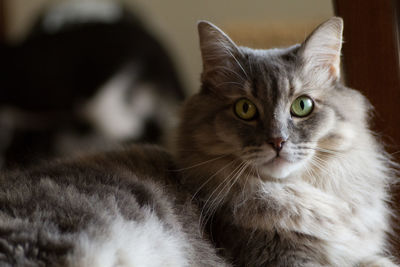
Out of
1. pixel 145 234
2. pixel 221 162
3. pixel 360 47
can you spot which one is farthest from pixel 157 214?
pixel 360 47

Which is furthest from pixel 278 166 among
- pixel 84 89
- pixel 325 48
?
pixel 84 89

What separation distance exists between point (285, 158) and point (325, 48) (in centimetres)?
39

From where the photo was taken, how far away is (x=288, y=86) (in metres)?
1.47

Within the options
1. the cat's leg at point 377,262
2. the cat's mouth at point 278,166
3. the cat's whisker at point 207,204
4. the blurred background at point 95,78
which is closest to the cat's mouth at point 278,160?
the cat's mouth at point 278,166

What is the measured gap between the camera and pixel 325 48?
60.7 inches

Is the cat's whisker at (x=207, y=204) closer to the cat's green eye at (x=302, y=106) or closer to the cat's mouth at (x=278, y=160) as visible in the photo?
the cat's mouth at (x=278, y=160)

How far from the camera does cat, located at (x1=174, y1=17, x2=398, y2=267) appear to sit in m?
1.43

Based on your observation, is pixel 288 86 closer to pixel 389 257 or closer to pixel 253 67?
pixel 253 67

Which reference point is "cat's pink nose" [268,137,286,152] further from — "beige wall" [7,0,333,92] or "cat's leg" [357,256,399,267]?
"beige wall" [7,0,333,92]

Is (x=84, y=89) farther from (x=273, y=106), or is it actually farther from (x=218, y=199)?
(x=273, y=106)

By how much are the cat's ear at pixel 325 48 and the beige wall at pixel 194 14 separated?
2.61 m

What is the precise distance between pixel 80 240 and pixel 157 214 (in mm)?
293

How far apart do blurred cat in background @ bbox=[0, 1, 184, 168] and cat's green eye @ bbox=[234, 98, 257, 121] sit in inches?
84.4

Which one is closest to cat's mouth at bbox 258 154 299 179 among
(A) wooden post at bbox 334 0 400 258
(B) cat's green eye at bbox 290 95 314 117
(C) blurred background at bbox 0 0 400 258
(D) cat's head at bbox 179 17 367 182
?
(D) cat's head at bbox 179 17 367 182
